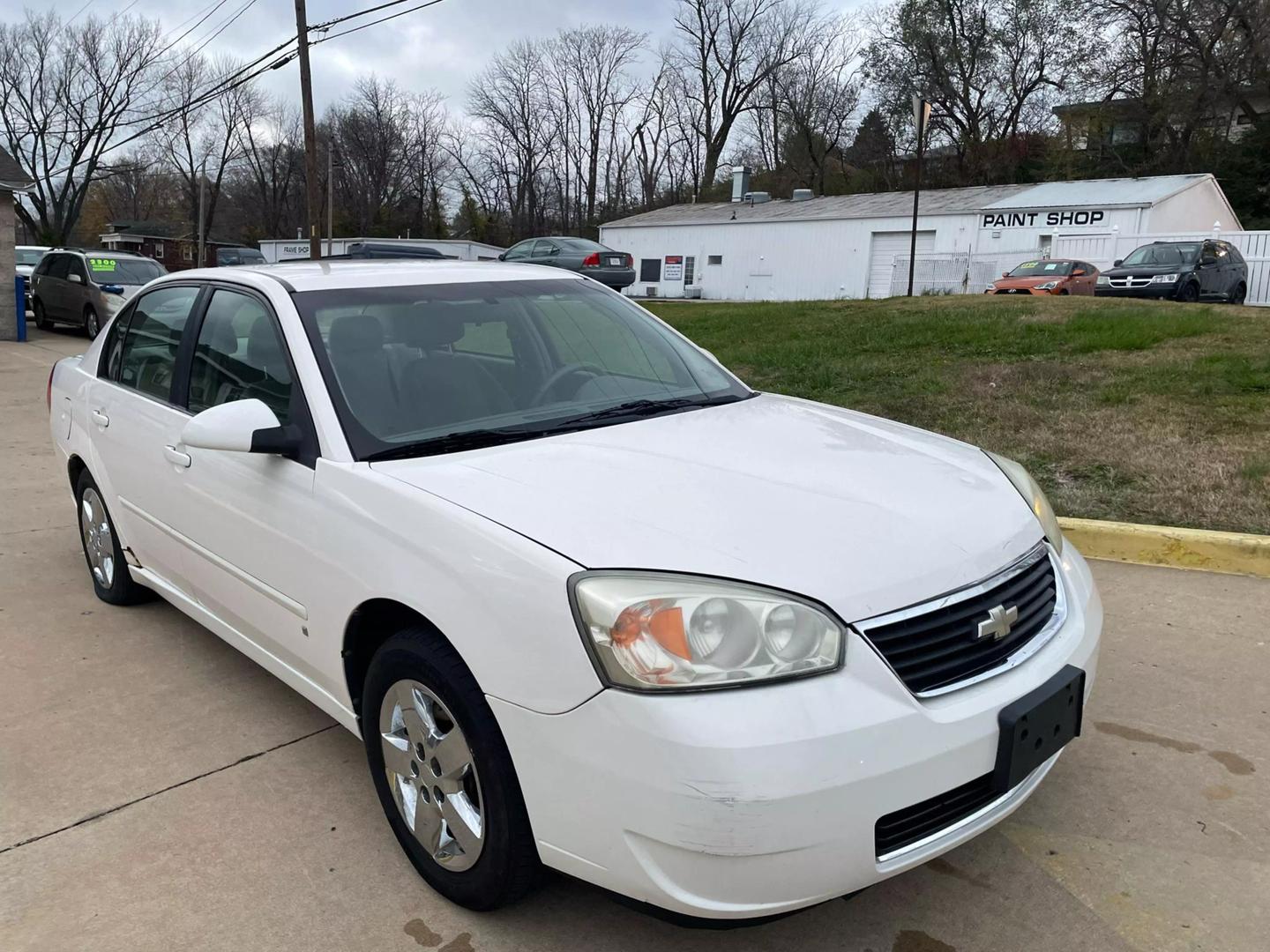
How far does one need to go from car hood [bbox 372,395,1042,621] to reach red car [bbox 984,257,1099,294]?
18.5 m

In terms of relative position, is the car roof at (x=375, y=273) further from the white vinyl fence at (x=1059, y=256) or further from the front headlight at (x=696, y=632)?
the white vinyl fence at (x=1059, y=256)

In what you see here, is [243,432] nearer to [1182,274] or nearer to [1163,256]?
[1182,274]

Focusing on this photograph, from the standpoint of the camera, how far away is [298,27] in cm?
2098

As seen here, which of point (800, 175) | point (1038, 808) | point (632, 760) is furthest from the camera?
point (800, 175)

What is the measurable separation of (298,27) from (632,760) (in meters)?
22.7

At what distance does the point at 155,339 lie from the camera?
156 inches

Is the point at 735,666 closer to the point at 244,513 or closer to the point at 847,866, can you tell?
the point at 847,866

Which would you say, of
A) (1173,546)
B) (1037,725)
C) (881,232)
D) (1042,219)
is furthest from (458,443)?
(881,232)

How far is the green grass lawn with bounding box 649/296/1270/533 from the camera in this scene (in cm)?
568

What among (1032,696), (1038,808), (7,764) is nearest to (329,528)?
(7,764)

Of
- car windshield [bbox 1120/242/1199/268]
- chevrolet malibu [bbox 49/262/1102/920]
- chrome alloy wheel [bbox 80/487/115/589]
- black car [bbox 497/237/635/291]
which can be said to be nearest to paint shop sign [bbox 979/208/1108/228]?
car windshield [bbox 1120/242/1199/268]

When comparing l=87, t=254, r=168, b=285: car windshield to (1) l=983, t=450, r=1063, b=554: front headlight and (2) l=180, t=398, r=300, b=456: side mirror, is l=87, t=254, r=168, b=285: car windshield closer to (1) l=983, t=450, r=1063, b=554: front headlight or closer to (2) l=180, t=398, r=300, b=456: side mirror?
(2) l=180, t=398, r=300, b=456: side mirror

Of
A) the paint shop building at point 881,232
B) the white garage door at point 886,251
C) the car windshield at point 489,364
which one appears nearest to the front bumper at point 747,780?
the car windshield at point 489,364

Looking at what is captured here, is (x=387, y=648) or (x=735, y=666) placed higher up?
(x=735, y=666)
